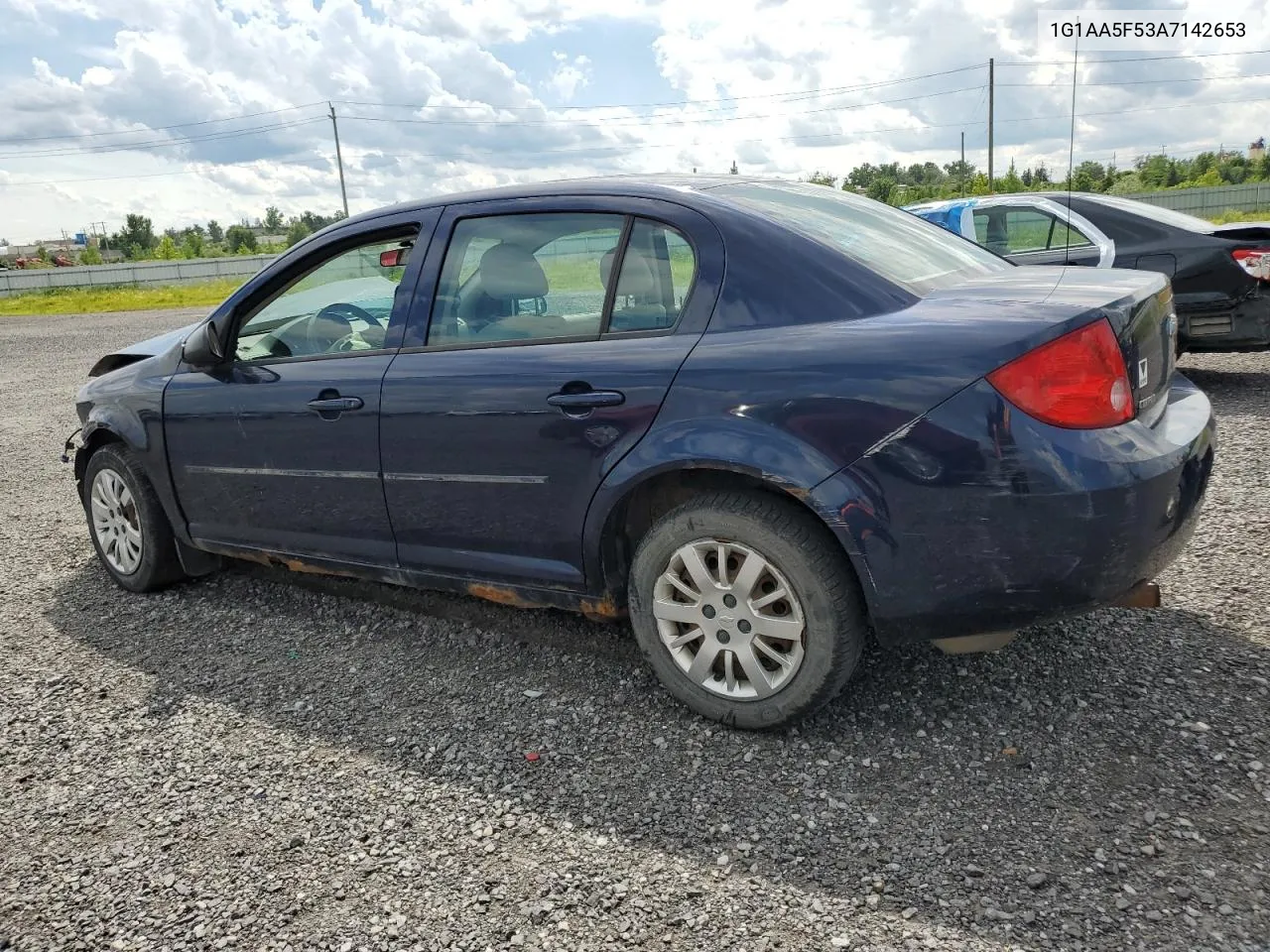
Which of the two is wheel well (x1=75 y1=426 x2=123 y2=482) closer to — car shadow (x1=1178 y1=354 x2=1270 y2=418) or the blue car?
the blue car

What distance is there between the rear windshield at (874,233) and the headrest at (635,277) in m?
0.35

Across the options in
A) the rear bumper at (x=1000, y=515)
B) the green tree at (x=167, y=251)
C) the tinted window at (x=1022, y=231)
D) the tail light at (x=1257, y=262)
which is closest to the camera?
the rear bumper at (x=1000, y=515)

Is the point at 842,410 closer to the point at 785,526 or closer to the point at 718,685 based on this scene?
the point at 785,526

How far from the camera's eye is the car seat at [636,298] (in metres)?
3.16

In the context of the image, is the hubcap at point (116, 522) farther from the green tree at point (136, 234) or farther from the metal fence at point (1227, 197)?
the green tree at point (136, 234)

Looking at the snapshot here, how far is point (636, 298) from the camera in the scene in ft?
10.5

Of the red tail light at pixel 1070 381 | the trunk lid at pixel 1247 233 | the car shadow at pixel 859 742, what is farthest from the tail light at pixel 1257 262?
the red tail light at pixel 1070 381

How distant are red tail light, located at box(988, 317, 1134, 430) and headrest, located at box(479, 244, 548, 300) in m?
1.58

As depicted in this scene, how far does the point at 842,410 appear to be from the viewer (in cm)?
273

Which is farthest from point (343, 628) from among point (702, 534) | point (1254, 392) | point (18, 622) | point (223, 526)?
point (1254, 392)

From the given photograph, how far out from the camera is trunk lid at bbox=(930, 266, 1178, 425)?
2744 mm

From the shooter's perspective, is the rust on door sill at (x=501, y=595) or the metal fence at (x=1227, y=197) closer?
the rust on door sill at (x=501, y=595)

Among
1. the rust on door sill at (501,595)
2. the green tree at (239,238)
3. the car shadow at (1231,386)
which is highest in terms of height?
the green tree at (239,238)

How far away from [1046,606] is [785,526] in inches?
28.5
